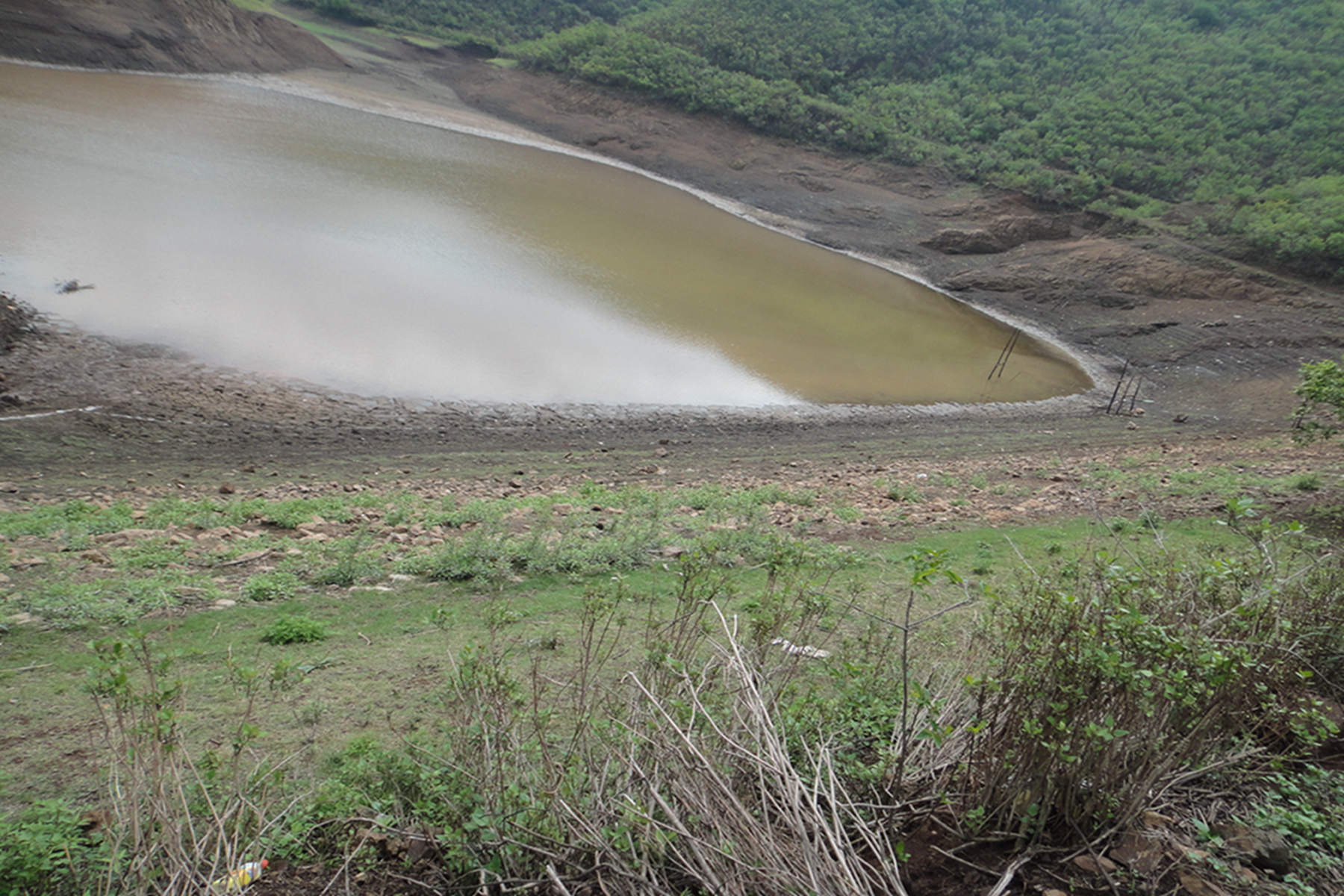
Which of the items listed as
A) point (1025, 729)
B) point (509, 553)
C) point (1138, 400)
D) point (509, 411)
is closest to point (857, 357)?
point (1138, 400)

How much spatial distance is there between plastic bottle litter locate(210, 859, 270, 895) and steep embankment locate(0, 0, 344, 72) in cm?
3202

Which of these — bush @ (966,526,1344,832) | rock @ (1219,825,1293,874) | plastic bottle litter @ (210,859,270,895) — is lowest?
plastic bottle litter @ (210,859,270,895)

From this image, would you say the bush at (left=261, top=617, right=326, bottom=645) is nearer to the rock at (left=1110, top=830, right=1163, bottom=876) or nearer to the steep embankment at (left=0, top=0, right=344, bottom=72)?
the rock at (left=1110, top=830, right=1163, bottom=876)

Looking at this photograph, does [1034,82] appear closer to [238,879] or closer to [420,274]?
[420,274]

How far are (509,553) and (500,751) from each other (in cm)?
373

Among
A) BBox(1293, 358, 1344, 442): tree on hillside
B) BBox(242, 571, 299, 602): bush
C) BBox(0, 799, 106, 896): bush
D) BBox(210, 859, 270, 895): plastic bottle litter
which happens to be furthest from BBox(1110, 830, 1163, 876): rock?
BBox(1293, 358, 1344, 442): tree on hillside

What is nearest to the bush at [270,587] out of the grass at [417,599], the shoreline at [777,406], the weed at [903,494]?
the grass at [417,599]

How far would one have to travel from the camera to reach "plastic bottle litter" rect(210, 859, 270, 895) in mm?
2270

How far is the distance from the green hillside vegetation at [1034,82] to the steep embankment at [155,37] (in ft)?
30.3

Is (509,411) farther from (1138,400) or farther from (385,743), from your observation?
(1138,400)

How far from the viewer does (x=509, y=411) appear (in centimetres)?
1172

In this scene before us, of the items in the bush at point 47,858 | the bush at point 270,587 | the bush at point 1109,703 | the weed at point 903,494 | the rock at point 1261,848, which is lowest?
the bush at point 270,587

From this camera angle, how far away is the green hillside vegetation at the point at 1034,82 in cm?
2917

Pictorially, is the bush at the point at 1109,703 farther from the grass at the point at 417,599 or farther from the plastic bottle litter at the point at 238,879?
the plastic bottle litter at the point at 238,879
